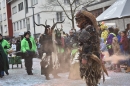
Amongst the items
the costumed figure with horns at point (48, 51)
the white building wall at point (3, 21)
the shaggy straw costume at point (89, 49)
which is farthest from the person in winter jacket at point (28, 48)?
the white building wall at point (3, 21)

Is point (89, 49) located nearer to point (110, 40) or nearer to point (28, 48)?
point (110, 40)

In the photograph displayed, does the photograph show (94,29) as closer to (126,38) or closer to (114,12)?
(126,38)

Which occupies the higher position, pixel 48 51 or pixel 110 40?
pixel 110 40

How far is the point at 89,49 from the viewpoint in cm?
509

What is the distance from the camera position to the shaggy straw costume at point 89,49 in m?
5.07

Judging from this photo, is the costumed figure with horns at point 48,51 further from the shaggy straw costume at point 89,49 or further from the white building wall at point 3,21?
the white building wall at point 3,21

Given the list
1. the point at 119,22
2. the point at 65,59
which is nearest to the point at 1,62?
the point at 65,59

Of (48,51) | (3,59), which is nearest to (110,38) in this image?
(48,51)

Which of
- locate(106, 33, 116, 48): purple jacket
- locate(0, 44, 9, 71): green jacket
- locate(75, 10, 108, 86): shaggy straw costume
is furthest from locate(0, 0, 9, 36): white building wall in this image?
locate(75, 10, 108, 86): shaggy straw costume

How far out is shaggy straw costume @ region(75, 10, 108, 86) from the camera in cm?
507

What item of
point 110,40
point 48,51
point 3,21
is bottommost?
point 48,51

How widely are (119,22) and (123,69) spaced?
25.7 ft

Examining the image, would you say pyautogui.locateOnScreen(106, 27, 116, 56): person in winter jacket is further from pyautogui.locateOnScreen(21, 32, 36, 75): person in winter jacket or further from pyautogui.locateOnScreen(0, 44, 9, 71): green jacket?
pyautogui.locateOnScreen(0, 44, 9, 71): green jacket

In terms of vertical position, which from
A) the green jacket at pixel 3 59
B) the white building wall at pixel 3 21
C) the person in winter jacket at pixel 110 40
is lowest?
the green jacket at pixel 3 59
